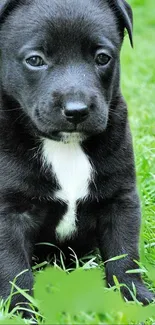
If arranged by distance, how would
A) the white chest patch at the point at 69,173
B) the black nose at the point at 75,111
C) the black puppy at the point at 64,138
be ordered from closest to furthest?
the black nose at the point at 75,111
the black puppy at the point at 64,138
the white chest patch at the point at 69,173

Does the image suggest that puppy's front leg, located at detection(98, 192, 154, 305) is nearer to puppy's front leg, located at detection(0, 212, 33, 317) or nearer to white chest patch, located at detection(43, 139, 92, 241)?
white chest patch, located at detection(43, 139, 92, 241)

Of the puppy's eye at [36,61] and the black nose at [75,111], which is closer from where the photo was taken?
the black nose at [75,111]

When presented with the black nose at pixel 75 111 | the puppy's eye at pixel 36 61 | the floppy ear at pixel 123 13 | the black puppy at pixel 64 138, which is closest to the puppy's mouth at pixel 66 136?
the black puppy at pixel 64 138

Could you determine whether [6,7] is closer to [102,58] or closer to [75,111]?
[102,58]

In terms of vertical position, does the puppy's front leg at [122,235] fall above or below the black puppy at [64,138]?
below

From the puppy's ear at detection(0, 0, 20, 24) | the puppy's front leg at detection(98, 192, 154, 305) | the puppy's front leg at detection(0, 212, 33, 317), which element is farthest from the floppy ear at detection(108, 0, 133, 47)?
the puppy's front leg at detection(0, 212, 33, 317)

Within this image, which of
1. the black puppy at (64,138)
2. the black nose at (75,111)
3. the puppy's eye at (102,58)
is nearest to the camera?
the black nose at (75,111)

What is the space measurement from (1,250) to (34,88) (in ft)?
2.36

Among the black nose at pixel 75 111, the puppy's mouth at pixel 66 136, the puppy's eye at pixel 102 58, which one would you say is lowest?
the puppy's mouth at pixel 66 136

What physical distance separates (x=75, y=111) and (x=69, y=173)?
1.57 feet

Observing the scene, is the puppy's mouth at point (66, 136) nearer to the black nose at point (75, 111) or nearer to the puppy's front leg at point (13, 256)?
the black nose at point (75, 111)

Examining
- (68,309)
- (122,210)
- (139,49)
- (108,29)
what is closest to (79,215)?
(122,210)

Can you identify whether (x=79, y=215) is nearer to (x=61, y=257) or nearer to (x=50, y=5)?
(x=61, y=257)

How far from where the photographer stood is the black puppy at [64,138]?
11.1 feet
